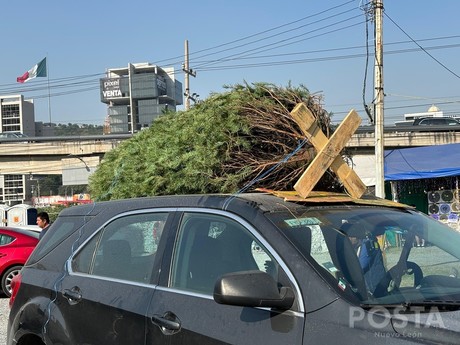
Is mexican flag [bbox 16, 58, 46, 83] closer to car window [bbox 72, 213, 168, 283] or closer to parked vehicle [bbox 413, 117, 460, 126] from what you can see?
parked vehicle [bbox 413, 117, 460, 126]

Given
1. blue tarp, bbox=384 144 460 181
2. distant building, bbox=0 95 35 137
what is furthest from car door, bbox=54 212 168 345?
distant building, bbox=0 95 35 137

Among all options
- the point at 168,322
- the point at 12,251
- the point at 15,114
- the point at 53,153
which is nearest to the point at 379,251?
the point at 168,322

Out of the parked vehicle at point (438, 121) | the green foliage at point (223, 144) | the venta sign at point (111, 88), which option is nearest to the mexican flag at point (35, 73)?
the parked vehicle at point (438, 121)

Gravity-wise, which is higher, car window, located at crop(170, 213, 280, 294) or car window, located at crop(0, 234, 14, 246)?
car window, located at crop(170, 213, 280, 294)

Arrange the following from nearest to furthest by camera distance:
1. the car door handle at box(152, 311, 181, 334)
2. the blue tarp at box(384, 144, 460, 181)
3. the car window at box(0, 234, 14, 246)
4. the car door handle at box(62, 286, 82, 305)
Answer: the car door handle at box(152, 311, 181, 334)
the car door handle at box(62, 286, 82, 305)
the car window at box(0, 234, 14, 246)
the blue tarp at box(384, 144, 460, 181)

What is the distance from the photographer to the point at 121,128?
475ft

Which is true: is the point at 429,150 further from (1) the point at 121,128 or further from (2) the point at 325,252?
(1) the point at 121,128

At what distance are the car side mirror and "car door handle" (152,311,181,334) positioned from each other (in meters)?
0.48

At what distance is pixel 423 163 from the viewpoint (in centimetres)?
1834

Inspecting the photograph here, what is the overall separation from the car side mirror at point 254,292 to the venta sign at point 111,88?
527 feet

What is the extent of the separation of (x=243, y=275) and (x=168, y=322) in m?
0.64

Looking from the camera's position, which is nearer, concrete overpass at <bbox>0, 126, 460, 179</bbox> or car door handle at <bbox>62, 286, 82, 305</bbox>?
car door handle at <bbox>62, 286, 82, 305</bbox>

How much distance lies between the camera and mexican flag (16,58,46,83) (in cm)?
6084

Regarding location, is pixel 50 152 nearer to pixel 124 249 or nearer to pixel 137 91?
pixel 124 249
